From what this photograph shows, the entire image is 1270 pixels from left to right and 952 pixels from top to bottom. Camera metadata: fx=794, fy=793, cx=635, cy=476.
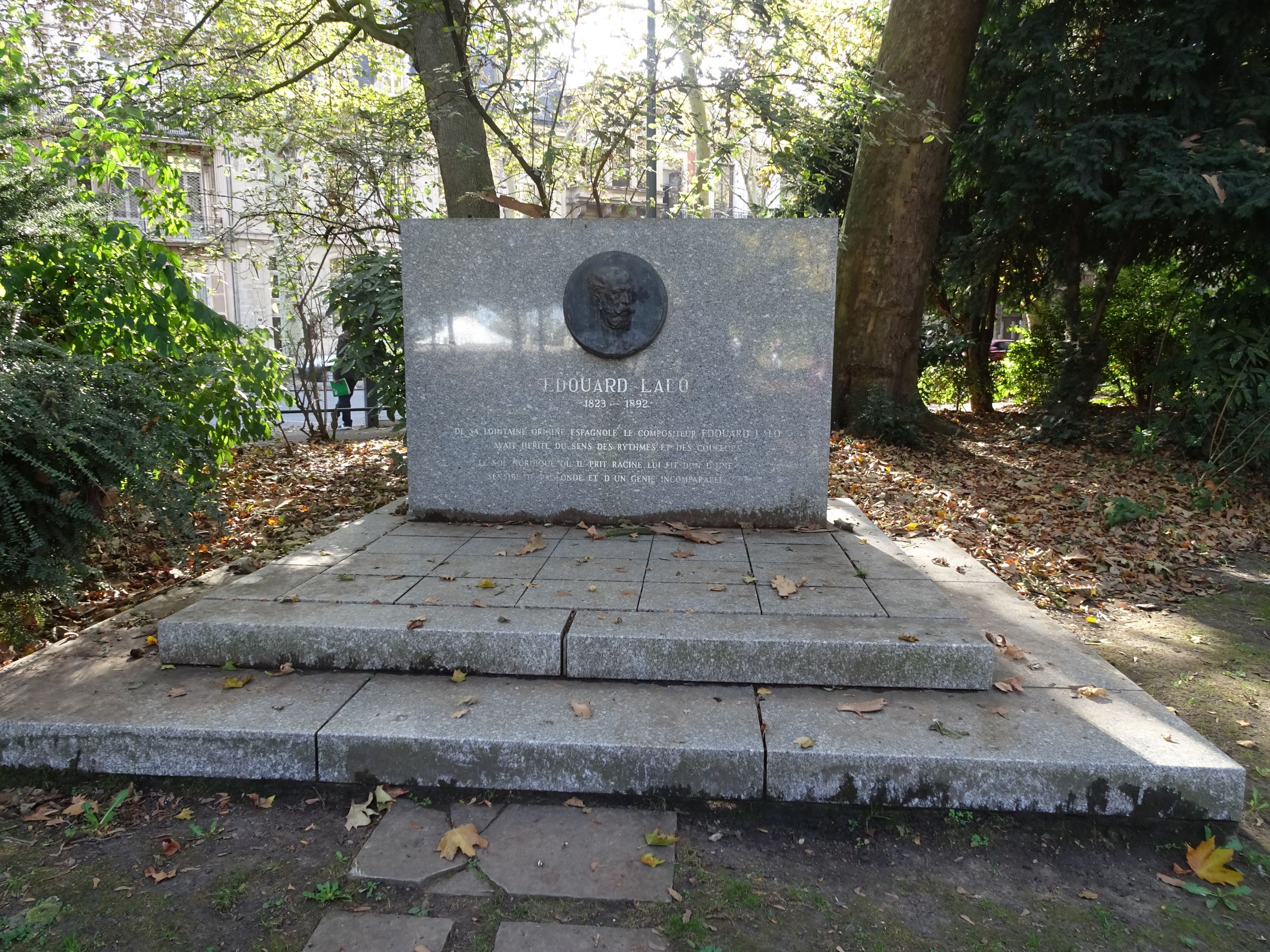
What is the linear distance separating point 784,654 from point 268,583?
2.54 metres

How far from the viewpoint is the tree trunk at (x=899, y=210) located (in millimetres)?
9023

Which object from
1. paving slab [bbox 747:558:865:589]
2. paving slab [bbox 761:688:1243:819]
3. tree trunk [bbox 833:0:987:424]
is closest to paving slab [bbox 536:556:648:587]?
paving slab [bbox 747:558:865:589]

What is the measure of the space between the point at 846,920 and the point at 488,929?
1.01m

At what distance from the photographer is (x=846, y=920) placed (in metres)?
2.26

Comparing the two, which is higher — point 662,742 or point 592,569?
point 592,569

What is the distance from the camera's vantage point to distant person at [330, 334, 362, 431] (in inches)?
273

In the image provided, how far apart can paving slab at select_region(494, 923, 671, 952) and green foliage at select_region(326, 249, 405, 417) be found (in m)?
5.23

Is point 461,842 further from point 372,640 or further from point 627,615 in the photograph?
point 627,615

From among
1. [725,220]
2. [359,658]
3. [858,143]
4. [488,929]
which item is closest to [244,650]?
[359,658]

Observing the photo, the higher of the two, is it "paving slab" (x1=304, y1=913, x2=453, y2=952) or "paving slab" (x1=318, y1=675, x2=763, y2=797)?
"paving slab" (x1=318, y1=675, x2=763, y2=797)

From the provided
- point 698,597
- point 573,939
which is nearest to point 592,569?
point 698,597

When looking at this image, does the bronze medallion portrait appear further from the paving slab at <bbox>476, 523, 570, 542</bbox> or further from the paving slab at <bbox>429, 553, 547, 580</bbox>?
the paving slab at <bbox>429, 553, 547, 580</bbox>

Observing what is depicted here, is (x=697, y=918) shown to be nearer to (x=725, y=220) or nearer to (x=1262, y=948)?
(x=1262, y=948)

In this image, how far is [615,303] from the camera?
195 inches
